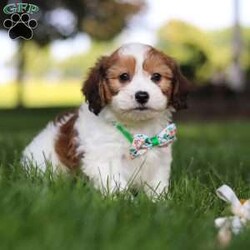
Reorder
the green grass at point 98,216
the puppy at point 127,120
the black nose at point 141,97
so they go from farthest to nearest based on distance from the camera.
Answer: the puppy at point 127,120
the black nose at point 141,97
the green grass at point 98,216

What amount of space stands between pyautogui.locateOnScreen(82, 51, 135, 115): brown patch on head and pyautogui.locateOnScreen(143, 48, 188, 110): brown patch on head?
0.42 feet

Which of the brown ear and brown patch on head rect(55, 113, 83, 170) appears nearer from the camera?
the brown ear

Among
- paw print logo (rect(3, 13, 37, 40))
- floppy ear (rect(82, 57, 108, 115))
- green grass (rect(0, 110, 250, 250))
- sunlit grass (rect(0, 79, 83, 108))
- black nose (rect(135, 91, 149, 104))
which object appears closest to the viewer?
green grass (rect(0, 110, 250, 250))

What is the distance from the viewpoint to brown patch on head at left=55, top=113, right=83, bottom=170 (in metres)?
4.88

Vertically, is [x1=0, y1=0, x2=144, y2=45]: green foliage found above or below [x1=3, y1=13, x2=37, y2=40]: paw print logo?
below

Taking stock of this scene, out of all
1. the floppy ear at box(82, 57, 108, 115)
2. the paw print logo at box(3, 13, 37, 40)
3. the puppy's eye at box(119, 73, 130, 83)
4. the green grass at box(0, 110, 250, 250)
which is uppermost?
the paw print logo at box(3, 13, 37, 40)

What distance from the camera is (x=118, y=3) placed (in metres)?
19.4

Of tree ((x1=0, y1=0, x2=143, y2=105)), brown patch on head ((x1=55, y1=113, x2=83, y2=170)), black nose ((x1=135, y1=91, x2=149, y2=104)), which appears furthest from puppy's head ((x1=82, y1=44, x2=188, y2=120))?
tree ((x1=0, y1=0, x2=143, y2=105))

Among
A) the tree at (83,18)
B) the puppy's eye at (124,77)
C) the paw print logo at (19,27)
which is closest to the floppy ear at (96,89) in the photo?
the puppy's eye at (124,77)

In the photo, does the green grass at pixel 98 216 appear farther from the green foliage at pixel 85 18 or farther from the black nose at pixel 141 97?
the green foliage at pixel 85 18

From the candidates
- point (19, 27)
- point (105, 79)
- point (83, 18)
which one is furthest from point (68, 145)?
point (83, 18)

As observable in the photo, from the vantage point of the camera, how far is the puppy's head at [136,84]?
450 centimetres

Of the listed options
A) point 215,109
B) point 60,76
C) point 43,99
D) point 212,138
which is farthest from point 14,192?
point 43,99

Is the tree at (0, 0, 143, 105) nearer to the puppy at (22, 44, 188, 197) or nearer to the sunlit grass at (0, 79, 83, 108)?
the sunlit grass at (0, 79, 83, 108)
